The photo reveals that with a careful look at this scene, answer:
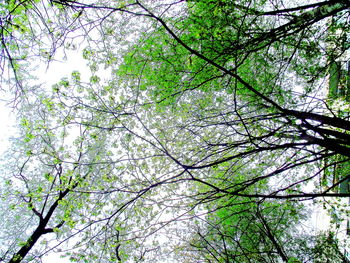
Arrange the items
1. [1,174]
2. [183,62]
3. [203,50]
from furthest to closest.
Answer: [1,174], [183,62], [203,50]

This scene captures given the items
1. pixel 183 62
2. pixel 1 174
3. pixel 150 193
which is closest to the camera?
pixel 183 62

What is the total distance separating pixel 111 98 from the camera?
3.92 metres

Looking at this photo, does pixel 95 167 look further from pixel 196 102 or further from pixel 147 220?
pixel 196 102

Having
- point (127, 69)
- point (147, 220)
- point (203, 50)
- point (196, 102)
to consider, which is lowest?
point (147, 220)

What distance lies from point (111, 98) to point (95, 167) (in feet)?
10.3

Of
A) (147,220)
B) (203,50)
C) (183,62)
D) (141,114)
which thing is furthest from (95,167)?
(203,50)

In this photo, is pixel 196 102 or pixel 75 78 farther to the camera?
pixel 196 102

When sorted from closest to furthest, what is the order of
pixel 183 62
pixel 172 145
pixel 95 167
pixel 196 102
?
pixel 183 62, pixel 172 145, pixel 196 102, pixel 95 167

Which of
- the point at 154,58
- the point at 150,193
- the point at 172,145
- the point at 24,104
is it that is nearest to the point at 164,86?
the point at 154,58

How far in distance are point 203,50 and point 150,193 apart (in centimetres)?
310

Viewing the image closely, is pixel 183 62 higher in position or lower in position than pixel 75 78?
higher

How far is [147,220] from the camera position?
166 inches

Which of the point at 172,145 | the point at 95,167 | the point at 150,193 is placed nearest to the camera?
the point at 150,193

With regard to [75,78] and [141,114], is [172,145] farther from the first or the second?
[75,78]
